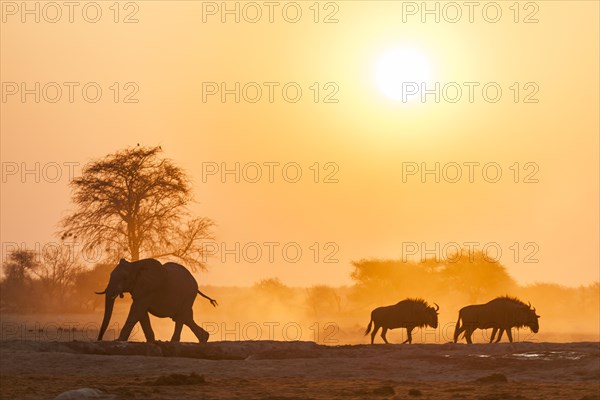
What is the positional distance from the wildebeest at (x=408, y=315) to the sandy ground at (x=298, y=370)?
799cm

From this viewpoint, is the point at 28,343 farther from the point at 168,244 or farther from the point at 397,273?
the point at 397,273

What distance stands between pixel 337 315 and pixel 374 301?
9461 millimetres

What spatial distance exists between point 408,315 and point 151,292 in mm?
8993

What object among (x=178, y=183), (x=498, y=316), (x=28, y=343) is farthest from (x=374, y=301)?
(x=28, y=343)

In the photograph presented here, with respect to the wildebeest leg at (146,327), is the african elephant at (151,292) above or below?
above

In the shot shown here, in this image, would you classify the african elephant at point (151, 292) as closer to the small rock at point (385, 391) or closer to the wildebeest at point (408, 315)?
the wildebeest at point (408, 315)

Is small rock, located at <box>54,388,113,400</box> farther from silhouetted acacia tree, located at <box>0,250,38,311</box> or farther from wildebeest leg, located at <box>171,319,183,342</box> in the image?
silhouetted acacia tree, located at <box>0,250,38,311</box>

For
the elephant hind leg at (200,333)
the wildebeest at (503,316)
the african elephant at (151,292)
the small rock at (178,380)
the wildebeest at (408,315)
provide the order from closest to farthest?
the small rock at (178,380) → the african elephant at (151,292) → the elephant hind leg at (200,333) → the wildebeest at (503,316) → the wildebeest at (408,315)

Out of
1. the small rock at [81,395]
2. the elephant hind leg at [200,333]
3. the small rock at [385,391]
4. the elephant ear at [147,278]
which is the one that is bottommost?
the small rock at [385,391]

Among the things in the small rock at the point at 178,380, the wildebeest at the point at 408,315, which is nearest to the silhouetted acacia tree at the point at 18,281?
the wildebeest at the point at 408,315

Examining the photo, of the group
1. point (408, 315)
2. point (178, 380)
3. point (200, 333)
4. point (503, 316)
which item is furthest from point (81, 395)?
point (408, 315)

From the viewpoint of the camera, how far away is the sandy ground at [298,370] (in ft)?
86.4

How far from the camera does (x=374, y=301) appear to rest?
94.2 metres

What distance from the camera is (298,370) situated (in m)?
30.6
